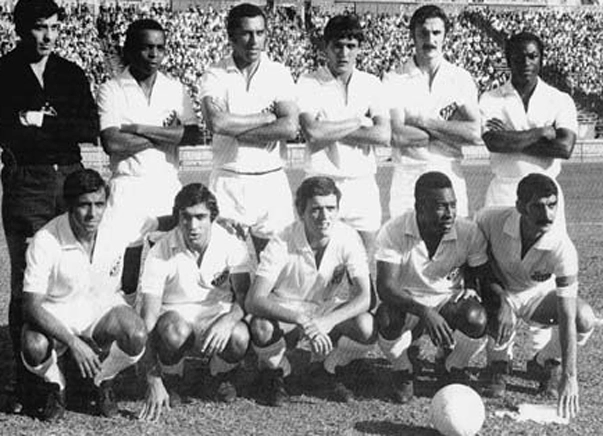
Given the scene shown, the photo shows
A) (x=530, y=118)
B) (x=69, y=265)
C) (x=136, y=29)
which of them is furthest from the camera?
(x=530, y=118)

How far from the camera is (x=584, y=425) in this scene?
4887 millimetres

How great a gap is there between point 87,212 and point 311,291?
1498mm

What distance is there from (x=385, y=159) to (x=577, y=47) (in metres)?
17.5

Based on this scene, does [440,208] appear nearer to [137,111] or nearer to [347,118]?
[347,118]

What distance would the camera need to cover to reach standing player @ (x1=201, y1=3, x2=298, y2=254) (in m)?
5.55

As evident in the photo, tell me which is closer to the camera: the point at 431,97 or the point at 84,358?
the point at 84,358

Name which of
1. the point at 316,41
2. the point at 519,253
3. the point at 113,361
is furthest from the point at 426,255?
the point at 316,41

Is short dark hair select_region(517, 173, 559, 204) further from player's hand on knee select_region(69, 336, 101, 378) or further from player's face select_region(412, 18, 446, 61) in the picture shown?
player's hand on knee select_region(69, 336, 101, 378)

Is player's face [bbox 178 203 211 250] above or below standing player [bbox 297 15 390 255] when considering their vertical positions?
below

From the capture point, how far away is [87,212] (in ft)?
16.1

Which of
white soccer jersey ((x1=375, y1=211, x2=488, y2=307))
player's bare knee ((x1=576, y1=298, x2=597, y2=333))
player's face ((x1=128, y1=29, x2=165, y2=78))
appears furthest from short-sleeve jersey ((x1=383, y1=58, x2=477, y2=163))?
player's face ((x1=128, y1=29, x2=165, y2=78))

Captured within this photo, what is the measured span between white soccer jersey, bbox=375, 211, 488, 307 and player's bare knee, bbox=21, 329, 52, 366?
6.89 ft

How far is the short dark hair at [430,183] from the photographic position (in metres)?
5.23

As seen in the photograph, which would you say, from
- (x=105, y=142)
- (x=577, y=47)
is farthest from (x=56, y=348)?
(x=577, y=47)
